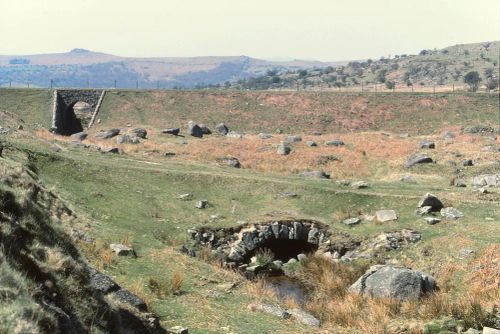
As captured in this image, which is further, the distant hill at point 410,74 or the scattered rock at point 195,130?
the distant hill at point 410,74

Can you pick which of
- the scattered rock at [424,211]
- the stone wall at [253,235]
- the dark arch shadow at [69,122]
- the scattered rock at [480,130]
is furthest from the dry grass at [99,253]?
the scattered rock at [480,130]

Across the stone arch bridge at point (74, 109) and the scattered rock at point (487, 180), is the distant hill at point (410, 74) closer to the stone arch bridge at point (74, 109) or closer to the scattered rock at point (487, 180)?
the stone arch bridge at point (74, 109)

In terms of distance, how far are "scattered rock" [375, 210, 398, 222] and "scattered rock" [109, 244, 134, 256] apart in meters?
15.7

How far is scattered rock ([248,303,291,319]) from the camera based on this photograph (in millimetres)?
18078

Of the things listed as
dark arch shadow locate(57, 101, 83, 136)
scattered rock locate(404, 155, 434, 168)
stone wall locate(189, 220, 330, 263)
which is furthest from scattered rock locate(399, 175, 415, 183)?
dark arch shadow locate(57, 101, 83, 136)

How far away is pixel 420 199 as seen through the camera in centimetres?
3198

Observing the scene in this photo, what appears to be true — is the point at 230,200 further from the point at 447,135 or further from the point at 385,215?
the point at 447,135

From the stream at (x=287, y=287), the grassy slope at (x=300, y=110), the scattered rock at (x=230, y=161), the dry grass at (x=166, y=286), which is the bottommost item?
the stream at (x=287, y=287)

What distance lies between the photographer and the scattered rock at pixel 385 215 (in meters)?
30.5

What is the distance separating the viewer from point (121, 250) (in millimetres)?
21484

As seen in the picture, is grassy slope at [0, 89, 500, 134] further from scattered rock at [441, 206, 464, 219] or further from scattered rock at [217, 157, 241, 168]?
scattered rock at [441, 206, 464, 219]

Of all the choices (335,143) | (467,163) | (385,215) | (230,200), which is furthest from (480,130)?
(230,200)

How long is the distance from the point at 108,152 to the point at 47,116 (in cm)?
3879

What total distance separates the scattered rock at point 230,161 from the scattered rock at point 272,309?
31172mm
